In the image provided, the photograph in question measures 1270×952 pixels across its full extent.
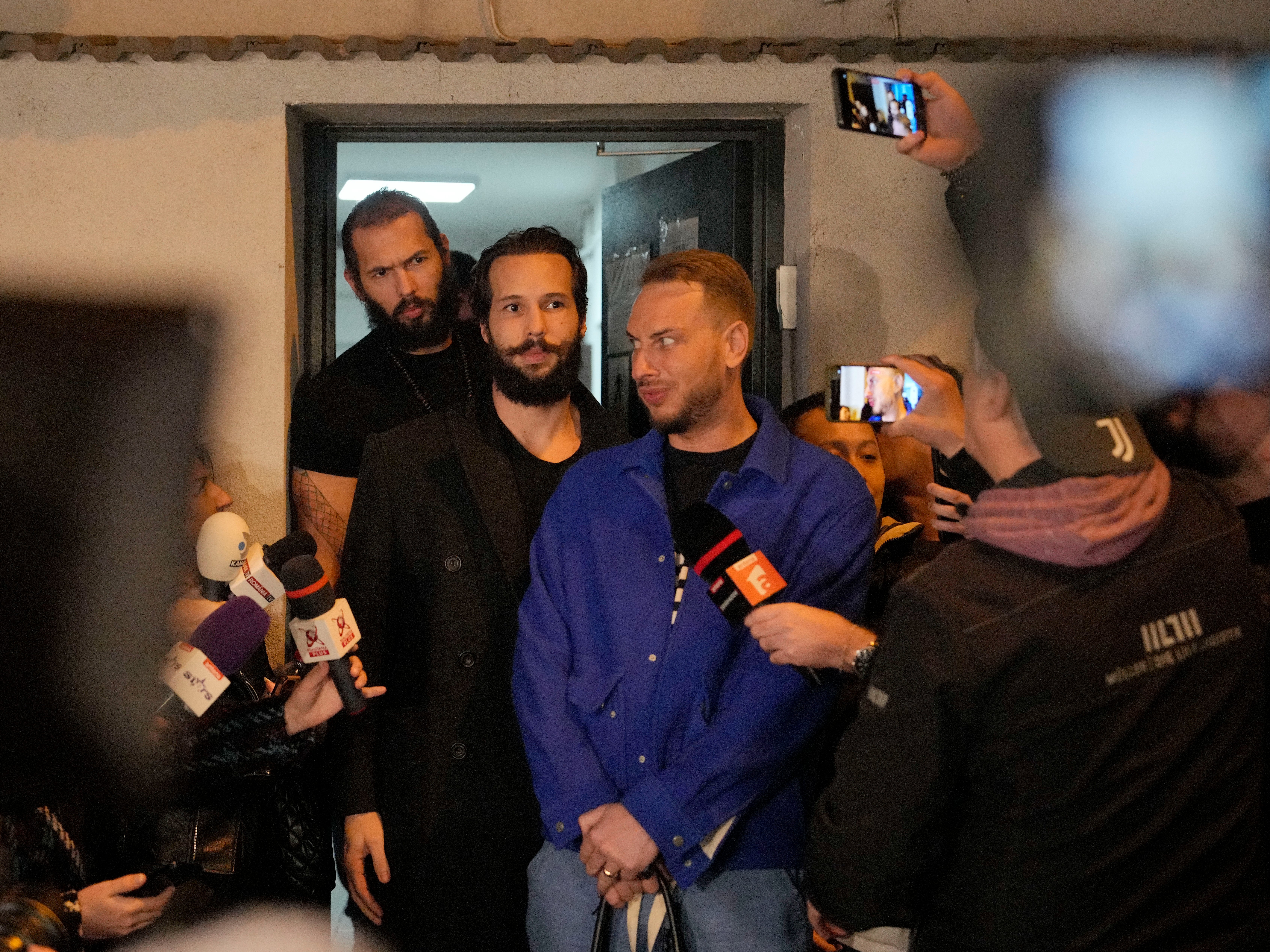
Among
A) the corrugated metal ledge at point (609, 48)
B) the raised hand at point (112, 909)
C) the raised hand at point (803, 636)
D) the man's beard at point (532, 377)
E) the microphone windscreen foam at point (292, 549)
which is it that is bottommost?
the raised hand at point (112, 909)

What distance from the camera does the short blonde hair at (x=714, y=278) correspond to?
8.89ft

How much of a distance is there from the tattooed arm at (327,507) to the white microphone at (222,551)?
2.08 feet

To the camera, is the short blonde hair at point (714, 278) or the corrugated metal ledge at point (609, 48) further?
the corrugated metal ledge at point (609, 48)

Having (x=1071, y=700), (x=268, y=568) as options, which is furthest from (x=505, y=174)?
(x=1071, y=700)

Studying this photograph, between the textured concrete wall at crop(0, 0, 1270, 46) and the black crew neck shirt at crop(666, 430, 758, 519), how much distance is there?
171cm

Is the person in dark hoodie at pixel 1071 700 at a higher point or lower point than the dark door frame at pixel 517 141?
lower

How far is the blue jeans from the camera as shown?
92.4 inches

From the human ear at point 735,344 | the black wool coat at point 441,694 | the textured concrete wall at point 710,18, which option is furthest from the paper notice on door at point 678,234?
the black wool coat at point 441,694

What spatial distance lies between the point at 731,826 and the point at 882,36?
8.51 ft

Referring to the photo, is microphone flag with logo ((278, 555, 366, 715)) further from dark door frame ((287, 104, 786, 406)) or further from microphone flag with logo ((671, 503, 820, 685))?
dark door frame ((287, 104, 786, 406))

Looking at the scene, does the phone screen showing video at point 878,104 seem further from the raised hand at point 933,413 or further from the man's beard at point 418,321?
the man's beard at point 418,321

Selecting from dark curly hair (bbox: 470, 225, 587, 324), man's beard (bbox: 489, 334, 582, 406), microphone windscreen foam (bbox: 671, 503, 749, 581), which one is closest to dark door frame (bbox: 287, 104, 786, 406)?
dark curly hair (bbox: 470, 225, 587, 324)

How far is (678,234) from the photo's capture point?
4180 millimetres

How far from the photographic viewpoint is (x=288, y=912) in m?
2.76
